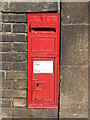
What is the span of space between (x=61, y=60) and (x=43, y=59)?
9.8 inches

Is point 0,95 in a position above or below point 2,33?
below

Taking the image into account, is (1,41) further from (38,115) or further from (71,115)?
(71,115)

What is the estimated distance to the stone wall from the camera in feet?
9.96

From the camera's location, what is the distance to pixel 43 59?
3084mm

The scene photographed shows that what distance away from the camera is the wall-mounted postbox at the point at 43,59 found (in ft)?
9.94

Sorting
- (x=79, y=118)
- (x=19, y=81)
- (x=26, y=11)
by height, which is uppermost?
(x=26, y=11)

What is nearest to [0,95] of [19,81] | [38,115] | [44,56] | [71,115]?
[19,81]

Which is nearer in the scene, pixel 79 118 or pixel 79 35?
pixel 79 35

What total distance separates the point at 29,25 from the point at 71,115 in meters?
1.41

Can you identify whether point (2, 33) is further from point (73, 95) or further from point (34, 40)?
point (73, 95)

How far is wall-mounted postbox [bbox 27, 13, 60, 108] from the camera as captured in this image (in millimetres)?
Result: 3029

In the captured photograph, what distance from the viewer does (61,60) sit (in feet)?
10.2

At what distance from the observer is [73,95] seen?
3207 mm

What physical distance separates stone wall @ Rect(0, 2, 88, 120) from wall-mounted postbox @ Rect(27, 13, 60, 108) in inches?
2.8
